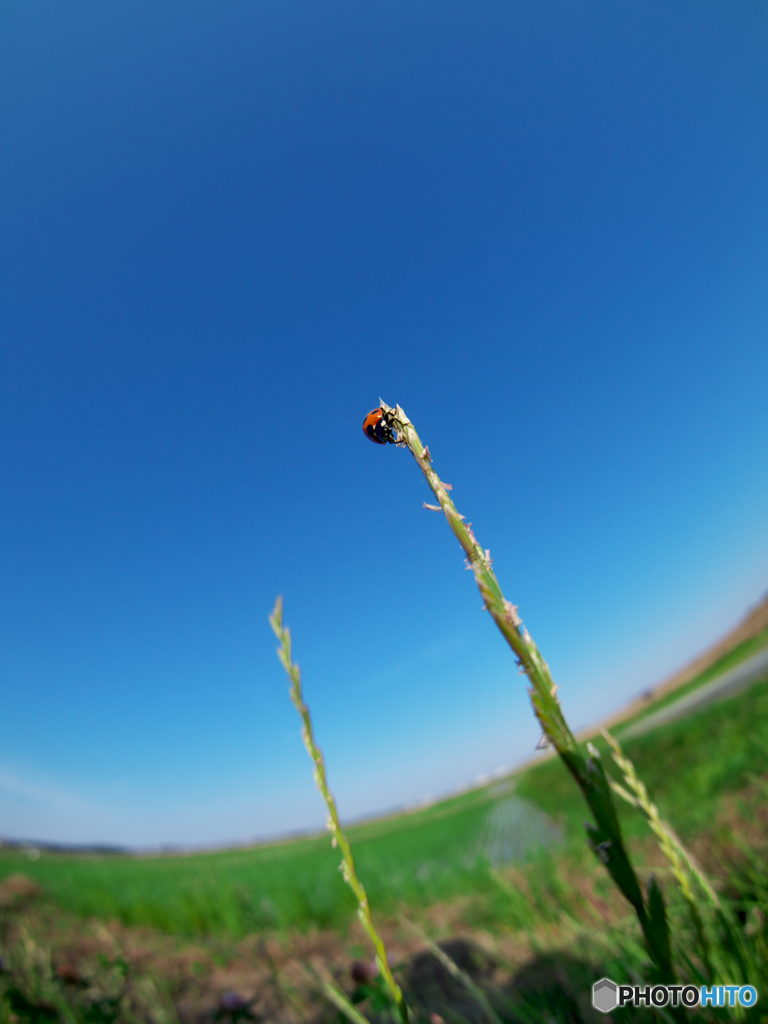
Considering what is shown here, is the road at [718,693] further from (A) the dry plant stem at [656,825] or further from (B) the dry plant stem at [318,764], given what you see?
(B) the dry plant stem at [318,764]

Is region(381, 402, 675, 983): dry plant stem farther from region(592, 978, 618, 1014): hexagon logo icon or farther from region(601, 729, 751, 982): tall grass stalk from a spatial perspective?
region(592, 978, 618, 1014): hexagon logo icon

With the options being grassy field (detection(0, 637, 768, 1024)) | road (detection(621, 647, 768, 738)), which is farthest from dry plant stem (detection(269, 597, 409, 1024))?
road (detection(621, 647, 768, 738))

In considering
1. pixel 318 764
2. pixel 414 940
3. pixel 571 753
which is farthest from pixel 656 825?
pixel 414 940

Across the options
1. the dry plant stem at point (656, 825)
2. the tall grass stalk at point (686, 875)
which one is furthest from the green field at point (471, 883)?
the dry plant stem at point (656, 825)

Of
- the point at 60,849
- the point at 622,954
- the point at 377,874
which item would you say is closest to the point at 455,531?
the point at 622,954

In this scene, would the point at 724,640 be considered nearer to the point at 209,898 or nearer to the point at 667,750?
the point at 667,750

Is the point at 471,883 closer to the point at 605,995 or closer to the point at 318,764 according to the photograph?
the point at 605,995

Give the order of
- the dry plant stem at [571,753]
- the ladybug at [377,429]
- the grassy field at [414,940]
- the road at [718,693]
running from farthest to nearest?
1. the road at [718,693]
2. the grassy field at [414,940]
3. the ladybug at [377,429]
4. the dry plant stem at [571,753]

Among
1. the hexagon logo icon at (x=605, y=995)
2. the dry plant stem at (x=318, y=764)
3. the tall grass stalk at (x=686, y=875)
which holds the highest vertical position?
the dry plant stem at (x=318, y=764)
